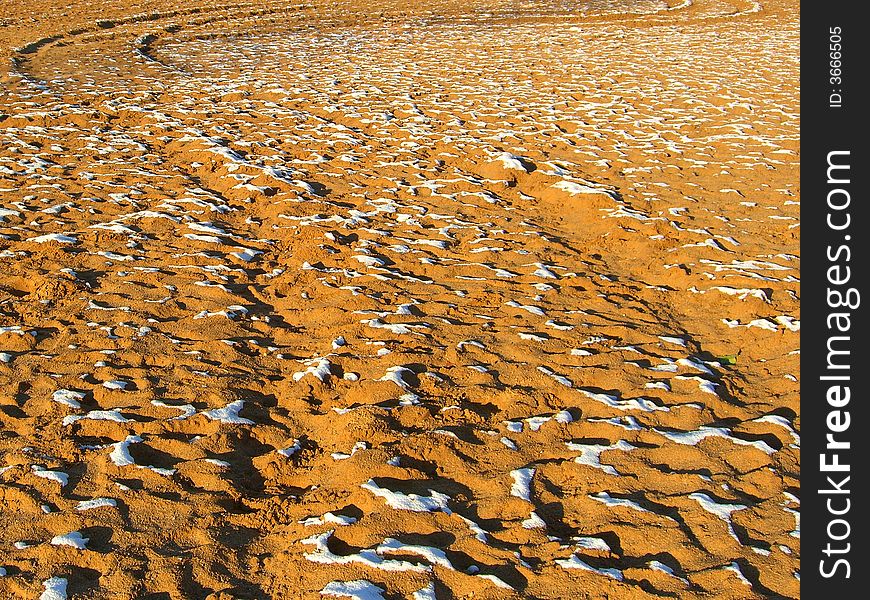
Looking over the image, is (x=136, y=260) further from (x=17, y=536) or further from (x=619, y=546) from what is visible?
(x=619, y=546)

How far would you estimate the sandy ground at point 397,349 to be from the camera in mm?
3371

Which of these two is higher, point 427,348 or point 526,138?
point 526,138

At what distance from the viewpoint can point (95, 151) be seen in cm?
934

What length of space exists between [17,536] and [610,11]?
2469cm

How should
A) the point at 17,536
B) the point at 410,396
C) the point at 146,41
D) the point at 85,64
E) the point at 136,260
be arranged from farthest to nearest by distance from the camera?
the point at 146,41
the point at 85,64
the point at 136,260
the point at 410,396
the point at 17,536

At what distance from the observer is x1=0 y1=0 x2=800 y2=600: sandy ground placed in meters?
3.37

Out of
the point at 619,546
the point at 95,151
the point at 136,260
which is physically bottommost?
the point at 619,546

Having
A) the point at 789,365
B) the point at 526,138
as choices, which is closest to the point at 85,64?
the point at 526,138

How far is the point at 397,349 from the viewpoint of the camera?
16.7ft

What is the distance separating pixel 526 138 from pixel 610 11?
16292 millimetres
